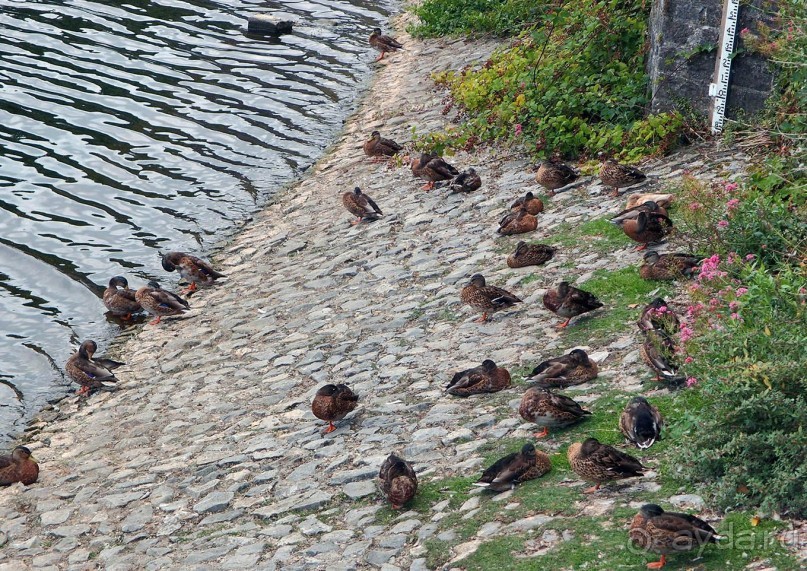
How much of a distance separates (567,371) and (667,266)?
2.20 m

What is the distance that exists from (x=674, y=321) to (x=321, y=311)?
19.9 feet

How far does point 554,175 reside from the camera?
1571cm

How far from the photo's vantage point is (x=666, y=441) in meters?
8.91

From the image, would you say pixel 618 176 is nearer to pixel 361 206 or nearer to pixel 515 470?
pixel 361 206

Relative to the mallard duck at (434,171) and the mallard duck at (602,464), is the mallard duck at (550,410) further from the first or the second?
the mallard duck at (434,171)

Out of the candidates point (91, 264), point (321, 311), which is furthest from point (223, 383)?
point (91, 264)

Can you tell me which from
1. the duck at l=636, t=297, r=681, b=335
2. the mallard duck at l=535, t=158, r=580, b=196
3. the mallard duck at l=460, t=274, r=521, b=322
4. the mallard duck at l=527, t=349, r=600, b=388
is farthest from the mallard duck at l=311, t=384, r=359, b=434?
the mallard duck at l=535, t=158, r=580, b=196

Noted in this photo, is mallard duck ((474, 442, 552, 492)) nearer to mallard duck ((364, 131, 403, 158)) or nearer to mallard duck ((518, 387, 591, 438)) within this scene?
mallard duck ((518, 387, 591, 438))

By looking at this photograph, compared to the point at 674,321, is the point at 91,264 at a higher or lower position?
lower

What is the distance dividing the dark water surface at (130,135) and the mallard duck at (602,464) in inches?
326

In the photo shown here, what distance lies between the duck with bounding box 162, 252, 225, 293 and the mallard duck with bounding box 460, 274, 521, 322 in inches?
220

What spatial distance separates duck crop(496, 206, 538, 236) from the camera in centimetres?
1491

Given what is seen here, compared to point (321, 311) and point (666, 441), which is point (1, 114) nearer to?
point (321, 311)

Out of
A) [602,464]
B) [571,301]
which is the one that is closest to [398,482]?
[602,464]
